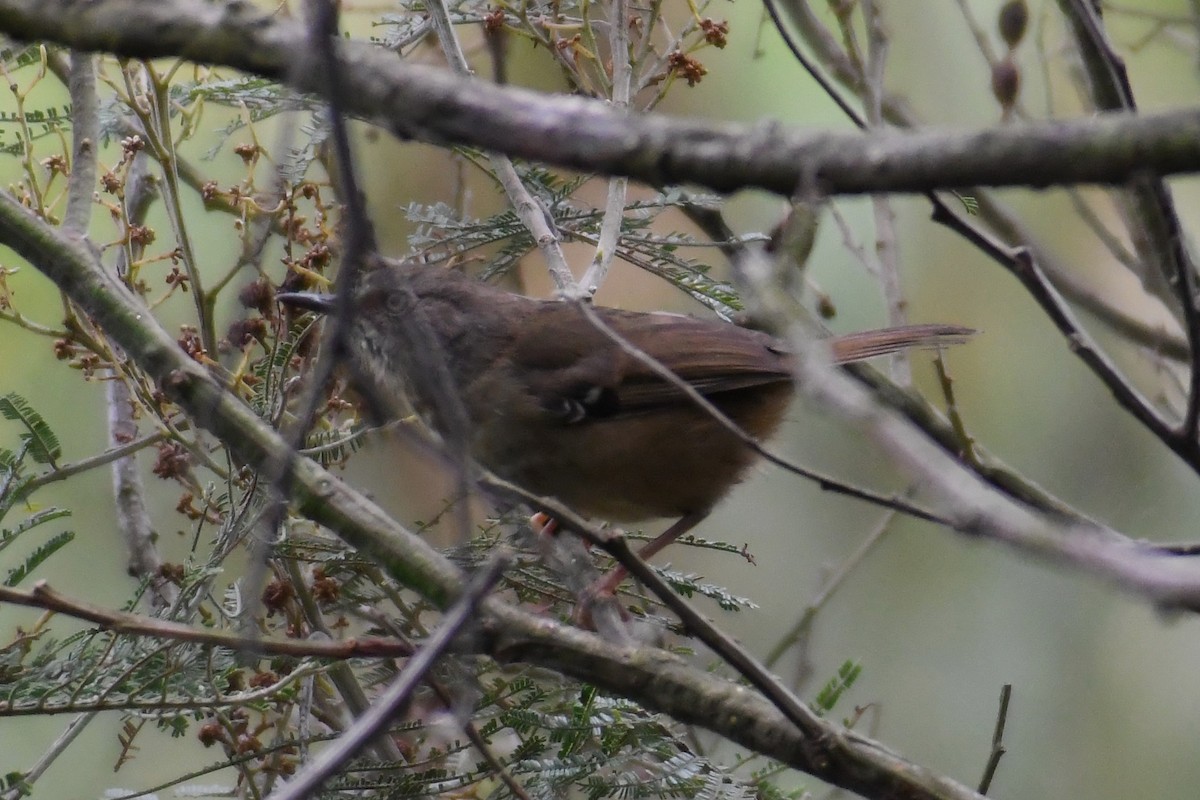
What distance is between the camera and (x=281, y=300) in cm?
278

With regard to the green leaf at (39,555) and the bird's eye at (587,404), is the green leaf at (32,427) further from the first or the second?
the bird's eye at (587,404)

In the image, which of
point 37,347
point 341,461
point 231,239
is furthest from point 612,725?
point 37,347

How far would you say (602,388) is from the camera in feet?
12.0

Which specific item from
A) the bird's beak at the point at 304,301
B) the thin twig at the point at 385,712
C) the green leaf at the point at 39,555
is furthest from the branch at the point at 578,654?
the thin twig at the point at 385,712

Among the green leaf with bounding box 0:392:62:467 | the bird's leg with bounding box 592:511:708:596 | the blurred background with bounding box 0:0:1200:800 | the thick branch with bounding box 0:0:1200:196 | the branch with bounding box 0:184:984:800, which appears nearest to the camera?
the thick branch with bounding box 0:0:1200:196

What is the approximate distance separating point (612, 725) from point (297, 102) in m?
1.63

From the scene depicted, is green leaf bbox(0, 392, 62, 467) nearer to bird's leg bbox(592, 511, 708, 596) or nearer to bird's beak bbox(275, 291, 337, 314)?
bird's beak bbox(275, 291, 337, 314)

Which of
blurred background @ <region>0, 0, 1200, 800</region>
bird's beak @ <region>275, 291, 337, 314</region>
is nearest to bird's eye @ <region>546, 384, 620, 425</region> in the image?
bird's beak @ <region>275, 291, 337, 314</region>

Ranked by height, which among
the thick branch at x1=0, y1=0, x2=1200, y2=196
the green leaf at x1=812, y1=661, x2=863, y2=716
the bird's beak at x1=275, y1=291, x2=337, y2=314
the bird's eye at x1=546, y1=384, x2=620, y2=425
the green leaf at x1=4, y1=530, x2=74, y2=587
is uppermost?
the bird's beak at x1=275, y1=291, x2=337, y2=314

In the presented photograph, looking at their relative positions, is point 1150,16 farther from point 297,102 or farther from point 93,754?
point 93,754

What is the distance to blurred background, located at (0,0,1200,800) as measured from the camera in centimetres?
550

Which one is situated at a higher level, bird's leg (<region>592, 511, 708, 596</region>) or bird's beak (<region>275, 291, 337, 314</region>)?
bird's beak (<region>275, 291, 337, 314</region>)

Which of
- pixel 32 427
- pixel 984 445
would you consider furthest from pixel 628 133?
pixel 984 445

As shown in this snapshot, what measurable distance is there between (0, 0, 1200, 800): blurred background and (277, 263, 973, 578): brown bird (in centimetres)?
136
